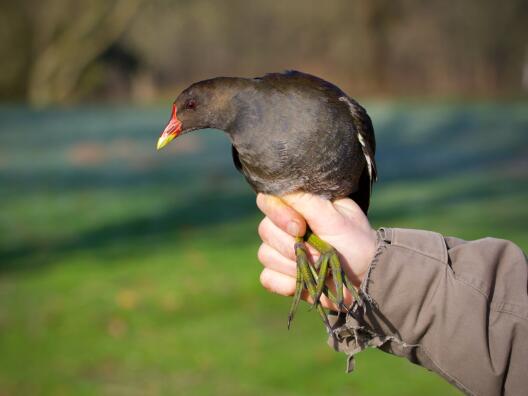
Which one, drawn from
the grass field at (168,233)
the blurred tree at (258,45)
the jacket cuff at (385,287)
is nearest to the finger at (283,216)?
the jacket cuff at (385,287)

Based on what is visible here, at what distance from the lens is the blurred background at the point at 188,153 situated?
3562 mm

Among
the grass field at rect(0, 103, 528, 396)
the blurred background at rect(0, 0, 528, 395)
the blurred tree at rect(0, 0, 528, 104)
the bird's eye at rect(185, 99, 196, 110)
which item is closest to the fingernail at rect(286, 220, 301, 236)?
the bird's eye at rect(185, 99, 196, 110)

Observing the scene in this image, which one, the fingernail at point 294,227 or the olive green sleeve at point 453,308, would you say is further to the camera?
the fingernail at point 294,227

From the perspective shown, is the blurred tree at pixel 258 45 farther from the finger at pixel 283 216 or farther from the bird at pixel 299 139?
the finger at pixel 283 216

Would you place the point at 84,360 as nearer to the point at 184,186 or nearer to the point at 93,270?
the point at 93,270

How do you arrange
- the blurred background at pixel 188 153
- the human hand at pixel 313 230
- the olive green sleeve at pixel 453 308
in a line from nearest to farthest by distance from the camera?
the olive green sleeve at pixel 453 308
the human hand at pixel 313 230
the blurred background at pixel 188 153

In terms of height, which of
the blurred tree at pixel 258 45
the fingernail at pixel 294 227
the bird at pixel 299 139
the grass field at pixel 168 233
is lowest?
the grass field at pixel 168 233

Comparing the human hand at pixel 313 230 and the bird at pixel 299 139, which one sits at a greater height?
the bird at pixel 299 139

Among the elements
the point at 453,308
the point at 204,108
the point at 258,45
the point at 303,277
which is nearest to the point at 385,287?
the point at 453,308

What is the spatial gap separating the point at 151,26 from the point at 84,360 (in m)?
2.10

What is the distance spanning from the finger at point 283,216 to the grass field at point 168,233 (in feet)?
6.49

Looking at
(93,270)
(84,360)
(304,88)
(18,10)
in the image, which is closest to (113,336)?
(84,360)

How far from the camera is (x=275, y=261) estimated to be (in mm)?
1063

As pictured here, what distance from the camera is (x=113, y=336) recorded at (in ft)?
11.0
